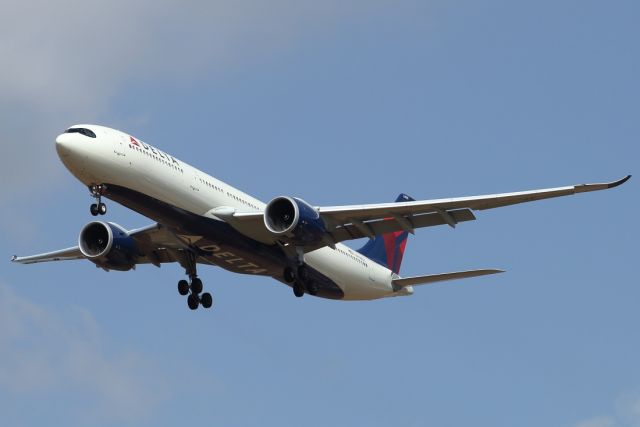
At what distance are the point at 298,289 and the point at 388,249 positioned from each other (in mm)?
8586

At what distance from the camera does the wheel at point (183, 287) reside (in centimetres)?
5069

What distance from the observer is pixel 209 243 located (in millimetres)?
46531

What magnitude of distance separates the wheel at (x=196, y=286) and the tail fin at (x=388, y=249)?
7800 mm

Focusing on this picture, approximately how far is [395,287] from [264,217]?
31.4 ft

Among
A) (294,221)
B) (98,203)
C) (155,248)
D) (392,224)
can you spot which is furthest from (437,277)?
(98,203)

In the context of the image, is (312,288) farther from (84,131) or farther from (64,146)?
(64,146)

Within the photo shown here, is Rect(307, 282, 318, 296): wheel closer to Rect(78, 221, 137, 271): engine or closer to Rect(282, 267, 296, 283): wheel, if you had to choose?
Rect(282, 267, 296, 283): wheel

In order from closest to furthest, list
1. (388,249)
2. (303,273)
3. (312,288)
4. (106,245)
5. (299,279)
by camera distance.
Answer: (303,273) < (299,279) < (312,288) < (106,245) < (388,249)

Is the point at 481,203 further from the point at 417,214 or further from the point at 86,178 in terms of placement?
the point at 86,178

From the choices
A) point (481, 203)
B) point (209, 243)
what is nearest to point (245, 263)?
point (209, 243)

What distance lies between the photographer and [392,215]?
4616 centimetres

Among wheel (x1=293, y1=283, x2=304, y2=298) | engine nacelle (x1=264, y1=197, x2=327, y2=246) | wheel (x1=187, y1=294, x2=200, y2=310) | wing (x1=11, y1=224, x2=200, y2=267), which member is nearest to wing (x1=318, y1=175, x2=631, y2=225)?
engine nacelle (x1=264, y1=197, x2=327, y2=246)

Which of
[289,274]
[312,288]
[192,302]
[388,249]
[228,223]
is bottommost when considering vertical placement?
[192,302]

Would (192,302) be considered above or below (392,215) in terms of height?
below
